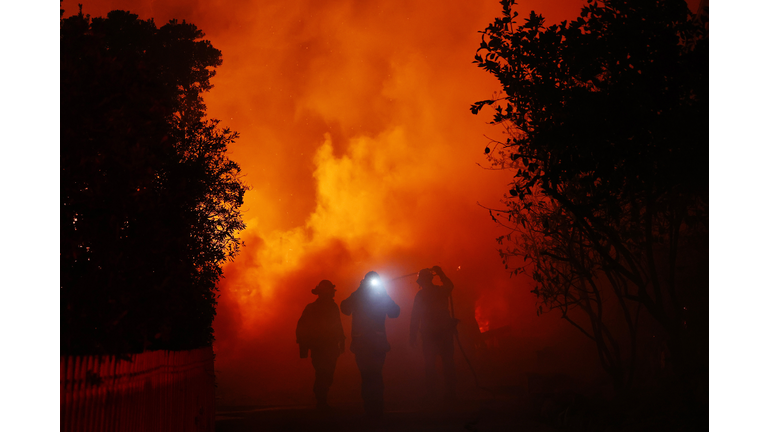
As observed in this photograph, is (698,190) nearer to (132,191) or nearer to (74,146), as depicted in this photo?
(132,191)

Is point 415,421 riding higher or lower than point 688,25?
lower

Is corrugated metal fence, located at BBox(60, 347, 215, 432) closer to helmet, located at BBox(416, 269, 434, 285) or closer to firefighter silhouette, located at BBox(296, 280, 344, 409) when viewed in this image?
firefighter silhouette, located at BBox(296, 280, 344, 409)

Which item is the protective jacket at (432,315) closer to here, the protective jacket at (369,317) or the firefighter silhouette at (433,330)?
the firefighter silhouette at (433,330)

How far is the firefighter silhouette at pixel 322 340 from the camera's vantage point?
575 inches

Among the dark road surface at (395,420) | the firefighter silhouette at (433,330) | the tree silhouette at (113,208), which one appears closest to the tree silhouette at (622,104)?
the dark road surface at (395,420)

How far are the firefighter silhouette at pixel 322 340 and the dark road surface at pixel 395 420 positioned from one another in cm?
76

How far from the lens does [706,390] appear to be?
27.1 feet

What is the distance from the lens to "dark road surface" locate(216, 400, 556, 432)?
35.6 ft

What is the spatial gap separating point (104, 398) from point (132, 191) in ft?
7.09

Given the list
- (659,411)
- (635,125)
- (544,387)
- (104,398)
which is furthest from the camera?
(544,387)

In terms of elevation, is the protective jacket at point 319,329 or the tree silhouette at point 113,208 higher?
the tree silhouette at point 113,208

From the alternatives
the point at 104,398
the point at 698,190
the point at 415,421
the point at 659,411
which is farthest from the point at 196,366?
the point at 698,190

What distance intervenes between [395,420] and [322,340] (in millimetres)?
3550

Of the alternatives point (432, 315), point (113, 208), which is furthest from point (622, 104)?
point (432, 315)
